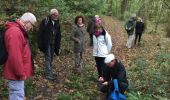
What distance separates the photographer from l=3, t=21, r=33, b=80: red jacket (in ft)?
20.0

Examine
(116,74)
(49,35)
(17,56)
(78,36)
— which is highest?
(17,56)

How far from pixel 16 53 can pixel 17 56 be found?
53mm

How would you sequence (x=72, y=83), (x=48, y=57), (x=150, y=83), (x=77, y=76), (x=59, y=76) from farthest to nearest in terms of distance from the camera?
1. (x=77, y=76)
2. (x=59, y=76)
3. (x=150, y=83)
4. (x=72, y=83)
5. (x=48, y=57)

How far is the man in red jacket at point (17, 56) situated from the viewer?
611 cm

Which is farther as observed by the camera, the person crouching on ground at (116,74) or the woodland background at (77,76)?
the woodland background at (77,76)

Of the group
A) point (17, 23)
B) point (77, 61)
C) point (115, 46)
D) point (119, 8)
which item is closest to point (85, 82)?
point (77, 61)

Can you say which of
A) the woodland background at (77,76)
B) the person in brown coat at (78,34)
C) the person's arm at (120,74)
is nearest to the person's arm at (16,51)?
the woodland background at (77,76)

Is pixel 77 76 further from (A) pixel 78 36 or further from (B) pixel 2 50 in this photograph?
(B) pixel 2 50

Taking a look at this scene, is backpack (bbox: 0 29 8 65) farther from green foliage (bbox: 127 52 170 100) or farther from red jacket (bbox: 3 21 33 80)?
green foliage (bbox: 127 52 170 100)

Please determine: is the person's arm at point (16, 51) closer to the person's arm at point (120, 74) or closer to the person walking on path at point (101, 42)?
the person's arm at point (120, 74)

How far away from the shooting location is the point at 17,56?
241 inches

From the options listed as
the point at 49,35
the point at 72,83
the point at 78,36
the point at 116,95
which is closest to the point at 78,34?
the point at 78,36

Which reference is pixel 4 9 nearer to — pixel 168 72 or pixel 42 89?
pixel 42 89

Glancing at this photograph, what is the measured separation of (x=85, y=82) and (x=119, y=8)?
34.8 m
